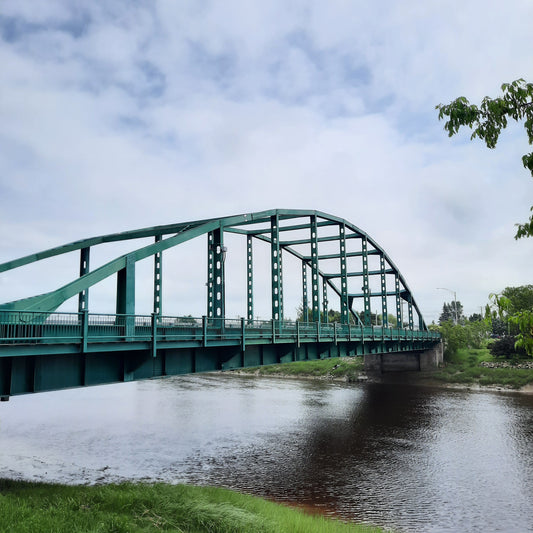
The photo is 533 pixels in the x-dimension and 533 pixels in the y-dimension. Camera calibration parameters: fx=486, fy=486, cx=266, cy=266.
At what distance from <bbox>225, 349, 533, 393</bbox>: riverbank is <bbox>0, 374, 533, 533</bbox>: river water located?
23.4ft

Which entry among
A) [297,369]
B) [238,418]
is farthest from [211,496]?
[297,369]

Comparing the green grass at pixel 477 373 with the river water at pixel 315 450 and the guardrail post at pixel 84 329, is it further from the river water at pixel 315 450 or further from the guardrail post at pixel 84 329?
the guardrail post at pixel 84 329

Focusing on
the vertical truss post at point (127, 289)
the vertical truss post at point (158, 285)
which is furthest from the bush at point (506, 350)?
the vertical truss post at point (127, 289)

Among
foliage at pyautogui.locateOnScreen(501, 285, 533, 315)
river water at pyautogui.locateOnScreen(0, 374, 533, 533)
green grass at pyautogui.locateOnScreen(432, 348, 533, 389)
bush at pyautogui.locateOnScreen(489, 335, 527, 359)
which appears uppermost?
foliage at pyautogui.locateOnScreen(501, 285, 533, 315)

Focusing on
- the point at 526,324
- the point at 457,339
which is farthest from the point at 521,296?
the point at 526,324

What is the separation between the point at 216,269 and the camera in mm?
30359

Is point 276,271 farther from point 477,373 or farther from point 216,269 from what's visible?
point 477,373

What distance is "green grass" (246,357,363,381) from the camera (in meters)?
70.9

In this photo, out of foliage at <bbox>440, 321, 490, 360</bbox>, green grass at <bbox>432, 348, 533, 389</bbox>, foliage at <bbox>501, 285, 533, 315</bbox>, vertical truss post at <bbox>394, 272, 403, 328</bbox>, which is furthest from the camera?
foliage at <bbox>501, 285, 533, 315</bbox>

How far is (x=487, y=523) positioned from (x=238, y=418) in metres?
22.7

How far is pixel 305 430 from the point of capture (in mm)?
34219

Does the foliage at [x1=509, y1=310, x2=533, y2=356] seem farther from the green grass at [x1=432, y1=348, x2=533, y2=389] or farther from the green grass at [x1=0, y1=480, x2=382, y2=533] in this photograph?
the green grass at [x1=432, y1=348, x2=533, y2=389]

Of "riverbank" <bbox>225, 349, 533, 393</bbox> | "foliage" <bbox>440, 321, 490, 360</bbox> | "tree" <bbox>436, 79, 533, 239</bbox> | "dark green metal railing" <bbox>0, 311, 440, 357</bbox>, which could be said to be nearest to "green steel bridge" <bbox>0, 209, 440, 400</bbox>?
"dark green metal railing" <bbox>0, 311, 440, 357</bbox>

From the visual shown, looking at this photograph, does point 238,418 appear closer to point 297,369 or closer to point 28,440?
point 28,440
